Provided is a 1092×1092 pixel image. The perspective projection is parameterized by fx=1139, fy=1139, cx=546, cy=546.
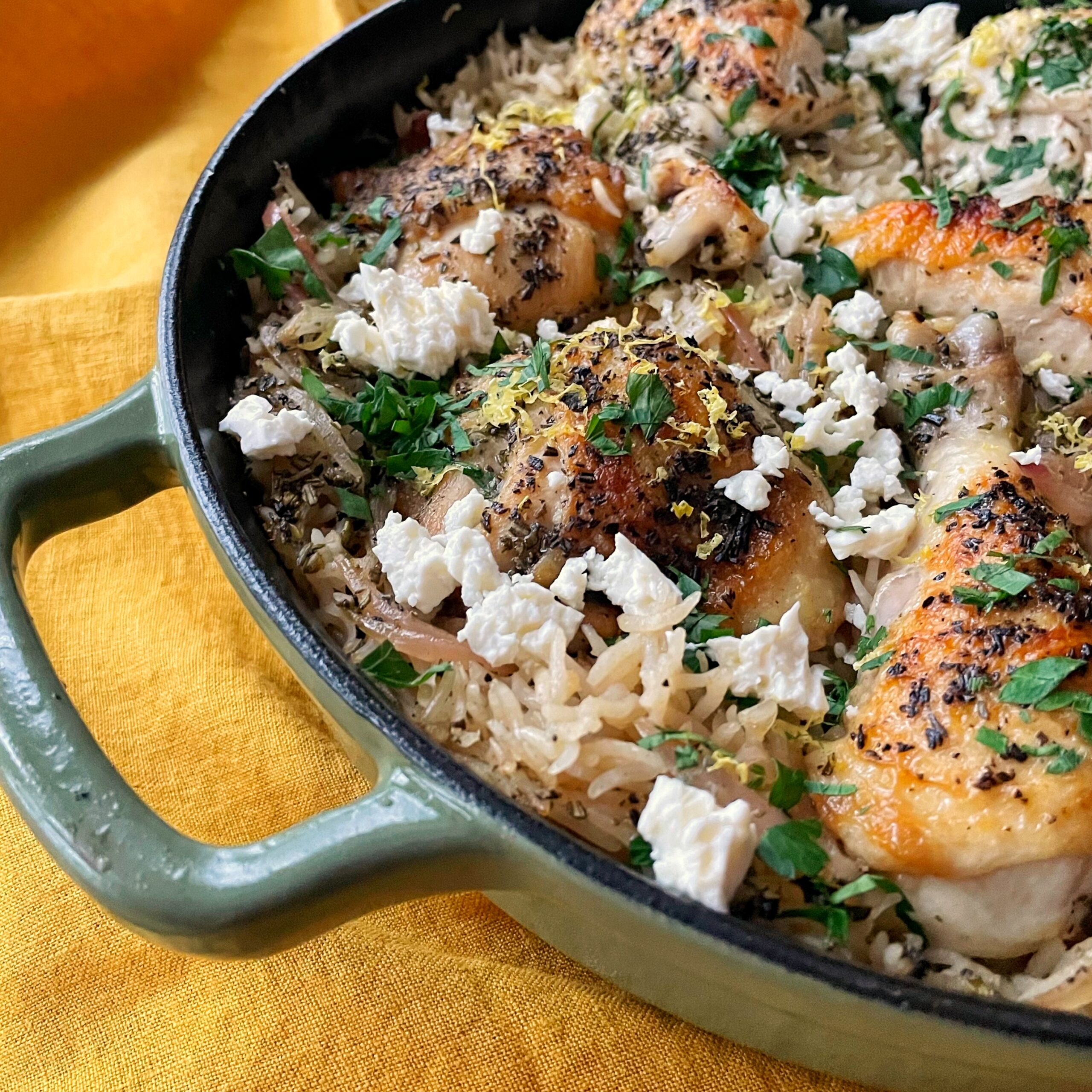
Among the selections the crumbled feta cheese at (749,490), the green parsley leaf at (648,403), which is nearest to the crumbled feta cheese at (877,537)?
the crumbled feta cheese at (749,490)

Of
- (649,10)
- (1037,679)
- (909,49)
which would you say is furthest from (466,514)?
(909,49)

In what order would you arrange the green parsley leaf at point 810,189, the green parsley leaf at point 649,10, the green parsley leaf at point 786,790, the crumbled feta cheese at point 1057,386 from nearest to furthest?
1. the green parsley leaf at point 786,790
2. the crumbled feta cheese at point 1057,386
3. the green parsley leaf at point 810,189
4. the green parsley leaf at point 649,10

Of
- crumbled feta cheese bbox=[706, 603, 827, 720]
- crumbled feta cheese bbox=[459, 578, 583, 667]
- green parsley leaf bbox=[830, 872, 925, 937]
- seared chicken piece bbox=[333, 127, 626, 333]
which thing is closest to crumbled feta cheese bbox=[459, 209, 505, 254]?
seared chicken piece bbox=[333, 127, 626, 333]

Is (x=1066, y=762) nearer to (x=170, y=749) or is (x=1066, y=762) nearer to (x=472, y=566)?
(x=472, y=566)

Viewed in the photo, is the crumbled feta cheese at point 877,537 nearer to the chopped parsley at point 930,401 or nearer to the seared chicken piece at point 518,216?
the chopped parsley at point 930,401

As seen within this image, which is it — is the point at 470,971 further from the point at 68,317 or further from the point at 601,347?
the point at 68,317
